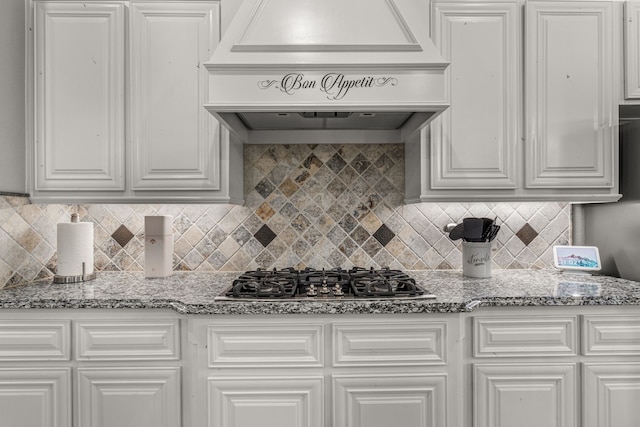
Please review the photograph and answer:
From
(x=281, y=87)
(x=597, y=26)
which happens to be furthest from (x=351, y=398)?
(x=597, y=26)

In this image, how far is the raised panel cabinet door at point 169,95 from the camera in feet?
6.10

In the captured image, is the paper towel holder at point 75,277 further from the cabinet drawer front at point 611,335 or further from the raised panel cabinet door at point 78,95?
the cabinet drawer front at point 611,335

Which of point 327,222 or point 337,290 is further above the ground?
point 327,222

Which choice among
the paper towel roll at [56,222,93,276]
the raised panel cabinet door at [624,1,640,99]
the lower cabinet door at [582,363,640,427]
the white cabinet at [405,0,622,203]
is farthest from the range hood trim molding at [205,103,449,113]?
the lower cabinet door at [582,363,640,427]

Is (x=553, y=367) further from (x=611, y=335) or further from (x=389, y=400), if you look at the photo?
(x=389, y=400)

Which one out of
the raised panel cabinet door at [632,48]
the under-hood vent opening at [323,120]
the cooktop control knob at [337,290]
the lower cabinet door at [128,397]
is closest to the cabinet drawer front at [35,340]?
the lower cabinet door at [128,397]

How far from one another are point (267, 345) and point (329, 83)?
1.04 m

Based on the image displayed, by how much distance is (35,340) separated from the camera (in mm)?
1566

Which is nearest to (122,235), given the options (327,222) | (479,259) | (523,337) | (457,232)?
(327,222)

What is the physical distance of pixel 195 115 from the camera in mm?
1866

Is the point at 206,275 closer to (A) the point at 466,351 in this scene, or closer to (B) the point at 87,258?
(B) the point at 87,258

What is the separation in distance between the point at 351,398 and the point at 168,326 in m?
0.76

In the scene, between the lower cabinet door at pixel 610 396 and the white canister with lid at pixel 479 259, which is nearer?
the lower cabinet door at pixel 610 396

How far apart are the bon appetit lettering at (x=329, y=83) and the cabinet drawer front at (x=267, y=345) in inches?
35.7
